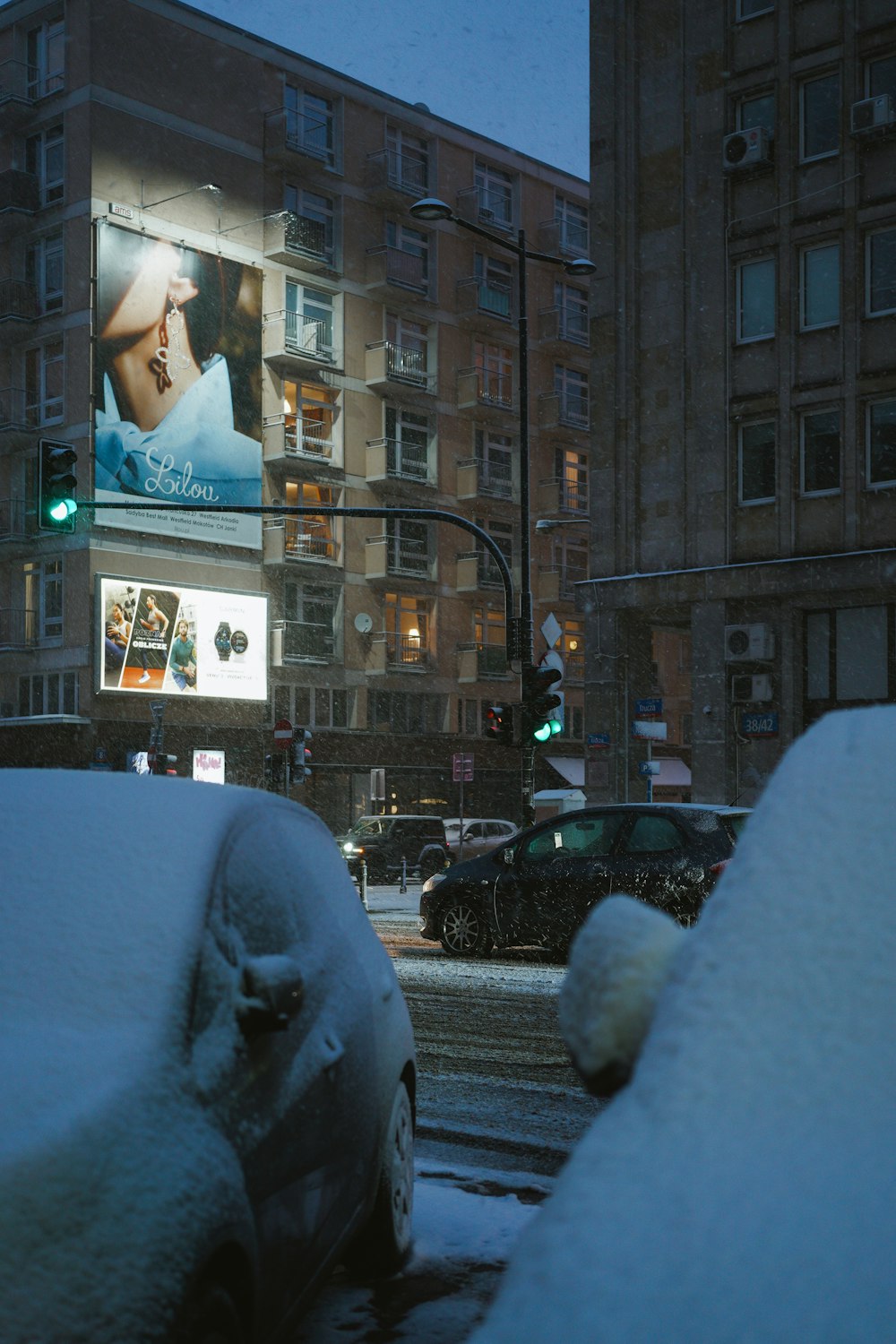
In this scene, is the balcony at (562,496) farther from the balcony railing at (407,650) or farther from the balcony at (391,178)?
the balcony at (391,178)

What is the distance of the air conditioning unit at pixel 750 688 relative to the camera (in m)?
29.9

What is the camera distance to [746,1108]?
195 cm

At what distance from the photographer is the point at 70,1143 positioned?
2621 mm

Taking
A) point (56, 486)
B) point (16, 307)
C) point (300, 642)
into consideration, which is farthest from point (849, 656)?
point (16, 307)

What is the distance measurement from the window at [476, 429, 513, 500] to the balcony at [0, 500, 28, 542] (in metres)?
17.6

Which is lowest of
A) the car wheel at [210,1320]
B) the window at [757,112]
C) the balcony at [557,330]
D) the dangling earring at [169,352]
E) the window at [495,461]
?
the car wheel at [210,1320]

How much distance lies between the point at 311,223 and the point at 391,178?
3954 mm

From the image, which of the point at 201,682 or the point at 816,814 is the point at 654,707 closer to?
the point at 201,682

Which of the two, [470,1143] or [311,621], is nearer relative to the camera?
[470,1143]

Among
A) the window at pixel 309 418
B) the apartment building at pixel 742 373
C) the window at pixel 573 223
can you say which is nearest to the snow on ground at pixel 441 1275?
the apartment building at pixel 742 373

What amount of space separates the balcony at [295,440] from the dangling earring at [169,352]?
4.03 metres

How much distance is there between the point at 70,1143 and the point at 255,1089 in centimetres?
63

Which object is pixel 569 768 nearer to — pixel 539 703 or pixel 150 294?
pixel 150 294

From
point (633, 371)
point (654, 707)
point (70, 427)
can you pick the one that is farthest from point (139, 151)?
point (654, 707)
